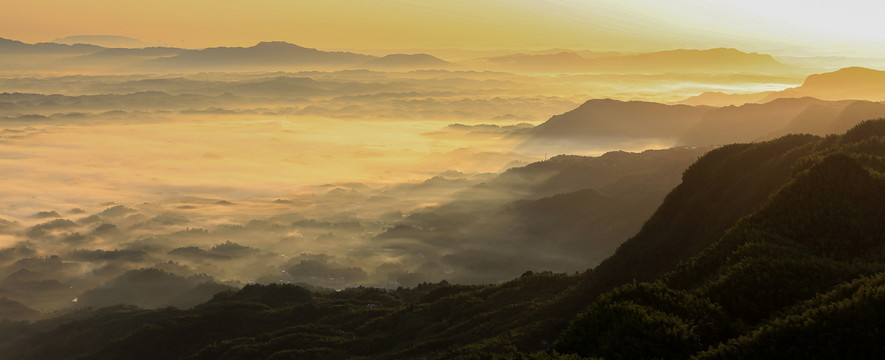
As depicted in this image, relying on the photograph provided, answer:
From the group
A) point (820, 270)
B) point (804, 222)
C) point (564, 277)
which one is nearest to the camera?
point (820, 270)

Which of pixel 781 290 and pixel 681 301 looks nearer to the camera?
pixel 681 301

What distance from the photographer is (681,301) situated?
32.6 meters

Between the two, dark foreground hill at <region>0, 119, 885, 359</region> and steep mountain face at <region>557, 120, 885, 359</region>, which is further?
dark foreground hill at <region>0, 119, 885, 359</region>

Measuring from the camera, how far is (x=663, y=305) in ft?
106

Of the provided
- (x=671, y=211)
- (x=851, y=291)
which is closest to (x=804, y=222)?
(x=851, y=291)

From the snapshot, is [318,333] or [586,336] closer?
[586,336]

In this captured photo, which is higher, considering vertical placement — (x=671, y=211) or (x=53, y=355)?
(x=671, y=211)

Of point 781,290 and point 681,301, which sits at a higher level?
point 781,290

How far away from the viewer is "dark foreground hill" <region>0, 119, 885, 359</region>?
28.5m

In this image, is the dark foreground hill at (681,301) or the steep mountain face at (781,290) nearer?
the steep mountain face at (781,290)

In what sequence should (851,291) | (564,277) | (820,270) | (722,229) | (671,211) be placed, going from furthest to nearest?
(564,277) → (671,211) → (722,229) → (820,270) → (851,291)

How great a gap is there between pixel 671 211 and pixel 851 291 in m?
42.9

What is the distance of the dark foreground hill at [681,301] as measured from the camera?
28.5 metres

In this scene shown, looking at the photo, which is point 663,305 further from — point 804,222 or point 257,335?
point 257,335
